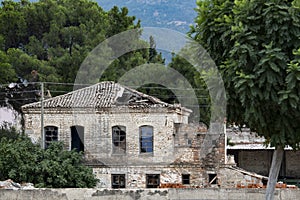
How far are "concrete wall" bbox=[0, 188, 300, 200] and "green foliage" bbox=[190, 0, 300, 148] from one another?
3012 mm

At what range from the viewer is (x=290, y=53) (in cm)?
1035

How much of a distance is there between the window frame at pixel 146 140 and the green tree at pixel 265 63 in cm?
1612

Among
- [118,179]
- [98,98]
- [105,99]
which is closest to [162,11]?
[98,98]

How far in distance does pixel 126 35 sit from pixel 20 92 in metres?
7.02

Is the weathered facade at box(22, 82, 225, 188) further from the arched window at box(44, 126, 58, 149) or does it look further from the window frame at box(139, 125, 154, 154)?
the arched window at box(44, 126, 58, 149)

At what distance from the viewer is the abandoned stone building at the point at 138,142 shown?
2689 centimetres

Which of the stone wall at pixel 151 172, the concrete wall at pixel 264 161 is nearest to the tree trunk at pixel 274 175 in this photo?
the stone wall at pixel 151 172

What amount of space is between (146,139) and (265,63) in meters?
17.3

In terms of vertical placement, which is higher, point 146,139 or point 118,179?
point 146,139

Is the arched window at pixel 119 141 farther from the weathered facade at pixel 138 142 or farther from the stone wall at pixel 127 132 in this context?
the stone wall at pixel 127 132

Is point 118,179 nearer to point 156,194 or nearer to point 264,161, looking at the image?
point 264,161

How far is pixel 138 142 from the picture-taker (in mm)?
27094

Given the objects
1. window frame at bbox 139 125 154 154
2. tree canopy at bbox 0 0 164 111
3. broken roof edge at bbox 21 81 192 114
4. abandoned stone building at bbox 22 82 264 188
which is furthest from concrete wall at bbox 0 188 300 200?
tree canopy at bbox 0 0 164 111

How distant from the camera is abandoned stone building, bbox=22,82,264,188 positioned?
88.2ft
